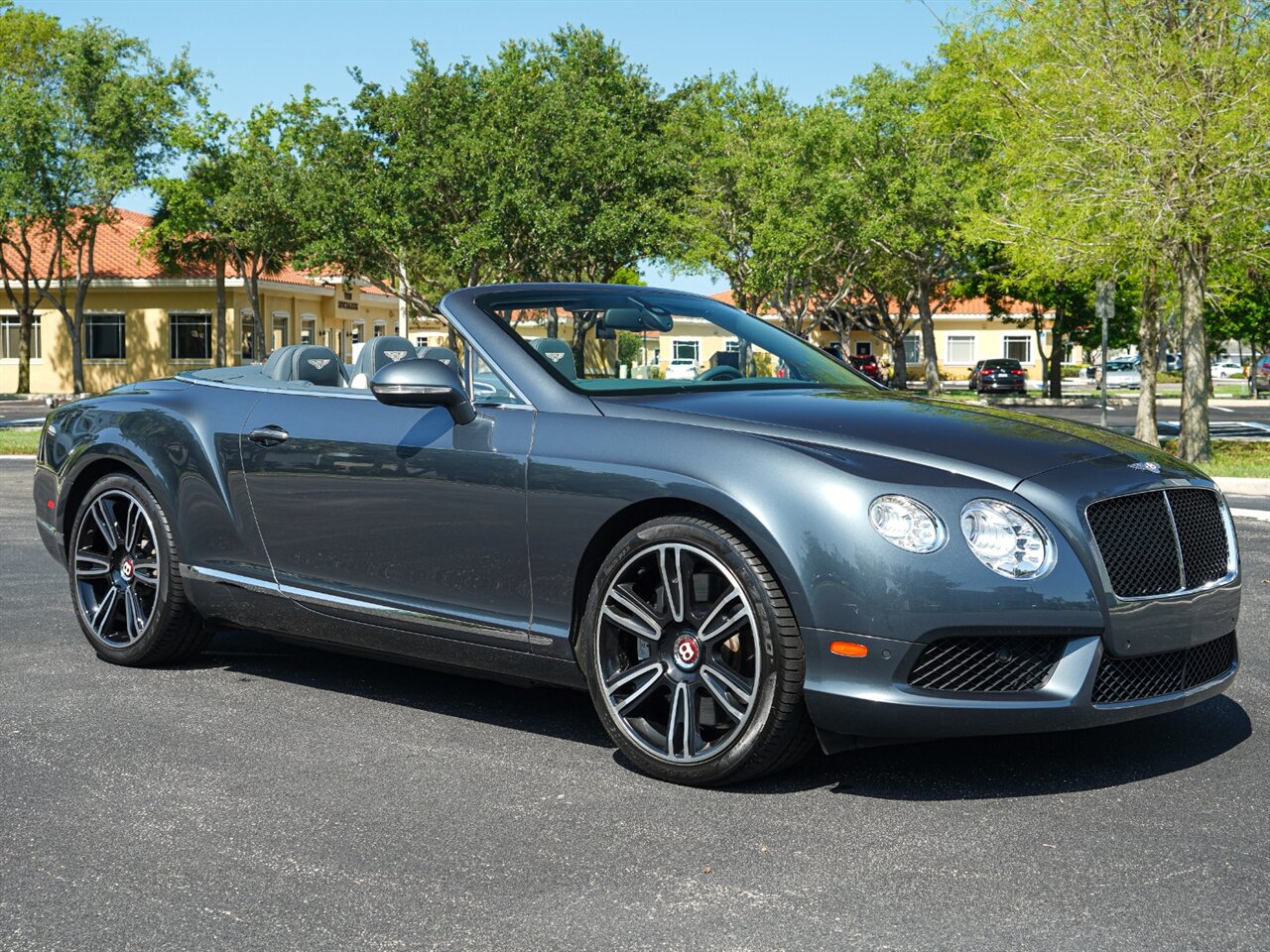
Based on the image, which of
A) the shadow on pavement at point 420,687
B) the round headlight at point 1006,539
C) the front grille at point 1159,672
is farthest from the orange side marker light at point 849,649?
the shadow on pavement at point 420,687

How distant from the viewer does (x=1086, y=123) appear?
68.3ft

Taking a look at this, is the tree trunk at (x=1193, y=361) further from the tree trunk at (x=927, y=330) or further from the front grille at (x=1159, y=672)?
the tree trunk at (x=927, y=330)

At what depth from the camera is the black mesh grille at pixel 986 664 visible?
4305 mm

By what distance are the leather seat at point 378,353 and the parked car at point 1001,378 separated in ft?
210

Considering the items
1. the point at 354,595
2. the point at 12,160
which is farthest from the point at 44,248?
the point at 354,595

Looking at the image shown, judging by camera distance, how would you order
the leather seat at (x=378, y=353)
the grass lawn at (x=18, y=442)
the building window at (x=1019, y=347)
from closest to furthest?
the leather seat at (x=378, y=353) → the grass lawn at (x=18, y=442) → the building window at (x=1019, y=347)

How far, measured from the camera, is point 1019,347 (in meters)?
103

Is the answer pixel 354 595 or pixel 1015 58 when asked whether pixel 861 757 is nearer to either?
pixel 354 595

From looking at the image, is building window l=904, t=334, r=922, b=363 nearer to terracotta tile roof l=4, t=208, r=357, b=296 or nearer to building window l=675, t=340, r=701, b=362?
terracotta tile roof l=4, t=208, r=357, b=296

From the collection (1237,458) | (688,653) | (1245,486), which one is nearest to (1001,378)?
(1237,458)

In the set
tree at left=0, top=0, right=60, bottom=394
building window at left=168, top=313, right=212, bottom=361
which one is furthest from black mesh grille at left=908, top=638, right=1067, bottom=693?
building window at left=168, top=313, right=212, bottom=361

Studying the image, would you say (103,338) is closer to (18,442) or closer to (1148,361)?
(18,442)

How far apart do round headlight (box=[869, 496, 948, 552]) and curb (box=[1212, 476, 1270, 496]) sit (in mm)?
13564

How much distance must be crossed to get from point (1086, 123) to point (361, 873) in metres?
19.1
